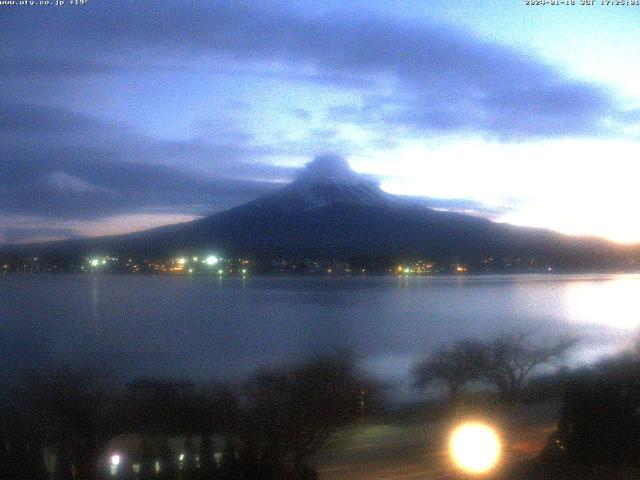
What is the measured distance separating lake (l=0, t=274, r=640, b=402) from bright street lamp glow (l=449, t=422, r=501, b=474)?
1.38 m

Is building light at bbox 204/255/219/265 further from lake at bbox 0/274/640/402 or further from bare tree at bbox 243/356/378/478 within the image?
bare tree at bbox 243/356/378/478

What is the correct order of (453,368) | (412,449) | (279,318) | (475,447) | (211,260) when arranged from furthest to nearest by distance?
(211,260) < (279,318) < (453,368) < (475,447) < (412,449)

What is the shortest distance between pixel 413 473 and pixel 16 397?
3.78 m

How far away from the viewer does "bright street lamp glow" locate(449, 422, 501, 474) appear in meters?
5.55

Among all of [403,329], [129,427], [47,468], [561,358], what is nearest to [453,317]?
[403,329]

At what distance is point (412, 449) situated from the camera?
5.91 metres

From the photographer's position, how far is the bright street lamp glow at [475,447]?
555cm

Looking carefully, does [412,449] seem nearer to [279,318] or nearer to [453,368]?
[453,368]

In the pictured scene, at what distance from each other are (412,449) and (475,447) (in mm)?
673

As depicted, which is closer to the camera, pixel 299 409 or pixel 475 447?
pixel 475 447

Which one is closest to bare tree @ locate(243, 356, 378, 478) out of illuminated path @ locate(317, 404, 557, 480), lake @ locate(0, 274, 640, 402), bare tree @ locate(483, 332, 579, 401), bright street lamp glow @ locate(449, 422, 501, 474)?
illuminated path @ locate(317, 404, 557, 480)

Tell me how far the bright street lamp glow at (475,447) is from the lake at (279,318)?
54.2 inches

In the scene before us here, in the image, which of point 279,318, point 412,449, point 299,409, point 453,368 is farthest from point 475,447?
point 279,318

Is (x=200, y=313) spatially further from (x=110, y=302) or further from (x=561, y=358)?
(x=561, y=358)
